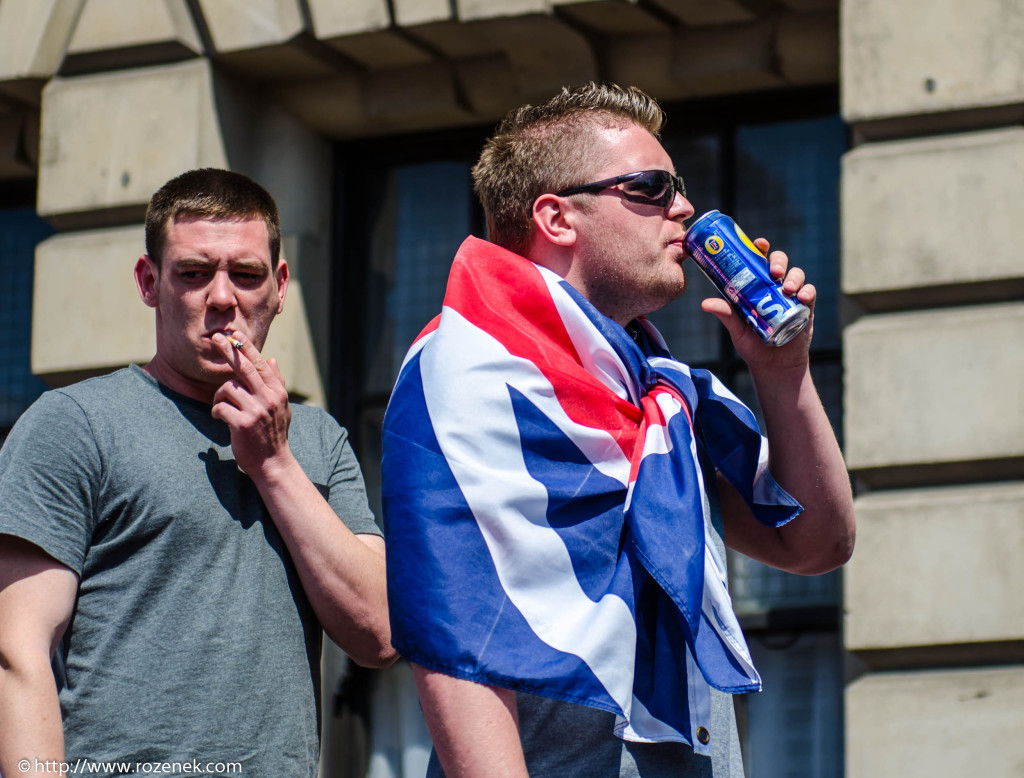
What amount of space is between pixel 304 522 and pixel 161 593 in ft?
0.96

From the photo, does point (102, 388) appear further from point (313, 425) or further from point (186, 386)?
point (313, 425)

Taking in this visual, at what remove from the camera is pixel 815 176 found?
205 inches

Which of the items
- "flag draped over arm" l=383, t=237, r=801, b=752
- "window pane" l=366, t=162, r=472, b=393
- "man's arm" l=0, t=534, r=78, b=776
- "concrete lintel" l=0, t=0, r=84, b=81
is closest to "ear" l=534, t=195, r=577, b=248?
"flag draped over arm" l=383, t=237, r=801, b=752

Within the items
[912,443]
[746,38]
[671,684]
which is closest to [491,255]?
[671,684]

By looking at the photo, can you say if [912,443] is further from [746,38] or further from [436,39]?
[436,39]

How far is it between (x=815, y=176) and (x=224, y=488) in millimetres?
3040

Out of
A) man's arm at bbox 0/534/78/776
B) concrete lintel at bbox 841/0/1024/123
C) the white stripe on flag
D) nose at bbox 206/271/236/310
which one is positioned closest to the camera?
the white stripe on flag

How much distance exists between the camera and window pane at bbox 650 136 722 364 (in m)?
5.27

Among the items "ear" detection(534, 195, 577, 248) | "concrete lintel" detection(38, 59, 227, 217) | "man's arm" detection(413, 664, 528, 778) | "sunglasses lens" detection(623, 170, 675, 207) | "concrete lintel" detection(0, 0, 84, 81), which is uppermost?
"concrete lintel" detection(0, 0, 84, 81)

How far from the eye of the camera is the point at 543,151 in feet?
9.50

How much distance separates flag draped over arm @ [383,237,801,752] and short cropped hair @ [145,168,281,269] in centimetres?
65

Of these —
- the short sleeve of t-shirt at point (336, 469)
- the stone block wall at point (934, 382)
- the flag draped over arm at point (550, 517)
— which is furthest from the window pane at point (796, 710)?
the flag draped over arm at point (550, 517)

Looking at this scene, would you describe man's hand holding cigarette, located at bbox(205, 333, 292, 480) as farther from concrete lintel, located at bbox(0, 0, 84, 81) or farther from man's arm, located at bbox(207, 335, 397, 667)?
concrete lintel, located at bbox(0, 0, 84, 81)

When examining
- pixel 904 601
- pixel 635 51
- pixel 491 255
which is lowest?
pixel 904 601
